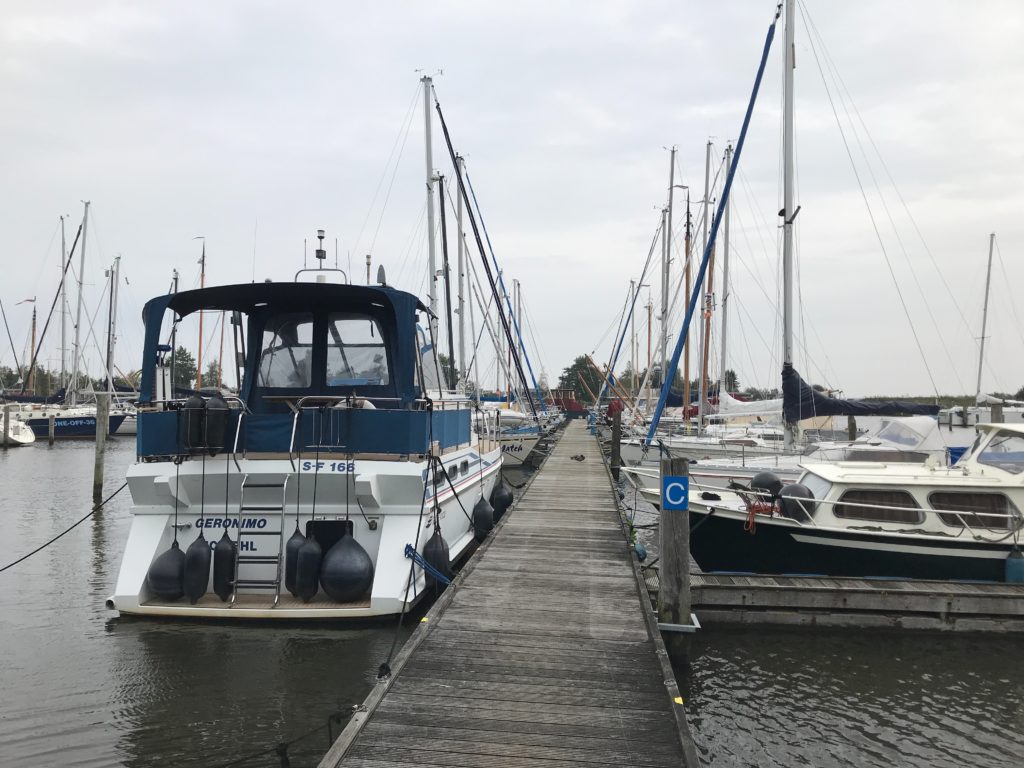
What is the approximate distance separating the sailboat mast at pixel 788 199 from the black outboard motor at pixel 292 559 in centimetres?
1287

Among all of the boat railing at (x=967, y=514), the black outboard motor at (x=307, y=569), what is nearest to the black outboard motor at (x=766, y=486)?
the boat railing at (x=967, y=514)

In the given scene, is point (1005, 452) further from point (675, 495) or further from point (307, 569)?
point (307, 569)

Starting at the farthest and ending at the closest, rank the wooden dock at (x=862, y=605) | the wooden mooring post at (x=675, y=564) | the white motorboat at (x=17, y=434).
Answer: the white motorboat at (x=17, y=434), the wooden dock at (x=862, y=605), the wooden mooring post at (x=675, y=564)

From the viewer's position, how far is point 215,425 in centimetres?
852

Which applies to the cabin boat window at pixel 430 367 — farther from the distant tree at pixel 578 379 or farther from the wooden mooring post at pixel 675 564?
the distant tree at pixel 578 379

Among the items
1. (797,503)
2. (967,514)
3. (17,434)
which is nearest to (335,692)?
(797,503)

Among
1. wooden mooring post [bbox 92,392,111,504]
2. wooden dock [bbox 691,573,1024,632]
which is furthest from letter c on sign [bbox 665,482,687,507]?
wooden mooring post [bbox 92,392,111,504]

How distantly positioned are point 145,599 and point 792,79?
705 inches

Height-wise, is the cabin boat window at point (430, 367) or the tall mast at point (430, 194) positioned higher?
the tall mast at point (430, 194)

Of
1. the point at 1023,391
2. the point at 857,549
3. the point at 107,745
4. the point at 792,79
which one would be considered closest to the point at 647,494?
the point at 857,549

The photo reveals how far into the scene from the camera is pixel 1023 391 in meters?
70.0

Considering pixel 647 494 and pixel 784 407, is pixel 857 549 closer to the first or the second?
pixel 647 494

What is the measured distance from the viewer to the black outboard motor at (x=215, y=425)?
8.47m

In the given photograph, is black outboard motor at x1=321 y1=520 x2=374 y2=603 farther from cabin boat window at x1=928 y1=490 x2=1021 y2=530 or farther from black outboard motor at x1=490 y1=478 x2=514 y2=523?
black outboard motor at x1=490 y1=478 x2=514 y2=523
